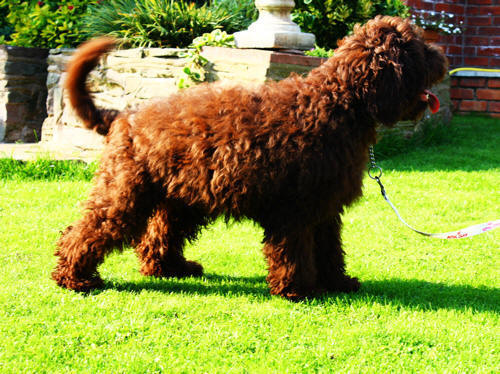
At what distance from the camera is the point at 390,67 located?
3.67 metres

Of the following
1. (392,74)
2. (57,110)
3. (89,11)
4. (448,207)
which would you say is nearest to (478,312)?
(392,74)

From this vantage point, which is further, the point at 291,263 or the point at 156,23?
the point at 156,23

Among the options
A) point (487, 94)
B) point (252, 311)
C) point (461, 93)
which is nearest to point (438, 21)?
point (461, 93)

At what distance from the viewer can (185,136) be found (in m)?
3.87

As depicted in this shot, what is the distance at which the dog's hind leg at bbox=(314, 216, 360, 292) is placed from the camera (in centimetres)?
427

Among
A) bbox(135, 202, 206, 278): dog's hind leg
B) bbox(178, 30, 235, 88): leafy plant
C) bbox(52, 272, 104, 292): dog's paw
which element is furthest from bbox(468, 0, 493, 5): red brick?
bbox(52, 272, 104, 292): dog's paw

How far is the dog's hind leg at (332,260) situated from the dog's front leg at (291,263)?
0.63 ft

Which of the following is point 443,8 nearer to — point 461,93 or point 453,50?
point 453,50

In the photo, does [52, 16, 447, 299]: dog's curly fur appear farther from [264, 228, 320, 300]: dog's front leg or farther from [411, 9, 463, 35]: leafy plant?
[411, 9, 463, 35]: leafy plant

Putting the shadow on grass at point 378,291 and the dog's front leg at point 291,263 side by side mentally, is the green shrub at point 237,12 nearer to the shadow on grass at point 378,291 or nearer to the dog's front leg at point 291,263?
the shadow on grass at point 378,291

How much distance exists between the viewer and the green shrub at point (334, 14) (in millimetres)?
8930

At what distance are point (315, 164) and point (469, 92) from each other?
7.95m

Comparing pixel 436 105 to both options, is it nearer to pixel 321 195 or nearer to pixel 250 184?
pixel 321 195

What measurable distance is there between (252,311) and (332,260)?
2.54 ft
